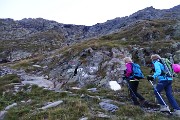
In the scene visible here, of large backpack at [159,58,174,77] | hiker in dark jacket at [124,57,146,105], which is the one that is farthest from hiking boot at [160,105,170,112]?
large backpack at [159,58,174,77]

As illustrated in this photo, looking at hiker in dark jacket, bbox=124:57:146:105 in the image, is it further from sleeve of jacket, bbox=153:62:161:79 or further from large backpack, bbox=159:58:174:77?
large backpack, bbox=159:58:174:77

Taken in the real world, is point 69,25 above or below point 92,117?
above

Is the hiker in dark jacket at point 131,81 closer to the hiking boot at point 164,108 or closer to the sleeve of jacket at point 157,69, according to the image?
the hiking boot at point 164,108

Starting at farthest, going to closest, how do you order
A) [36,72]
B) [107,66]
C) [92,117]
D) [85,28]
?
[85,28], [36,72], [107,66], [92,117]

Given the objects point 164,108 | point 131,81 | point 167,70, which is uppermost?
point 167,70

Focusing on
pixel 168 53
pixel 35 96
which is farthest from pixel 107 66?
pixel 35 96

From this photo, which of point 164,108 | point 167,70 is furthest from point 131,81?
point 164,108

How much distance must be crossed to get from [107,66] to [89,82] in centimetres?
299

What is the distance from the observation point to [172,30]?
40.7m

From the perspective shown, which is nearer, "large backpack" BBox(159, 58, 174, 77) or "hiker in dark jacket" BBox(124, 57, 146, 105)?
"large backpack" BBox(159, 58, 174, 77)

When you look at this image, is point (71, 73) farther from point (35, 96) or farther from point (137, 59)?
point (35, 96)

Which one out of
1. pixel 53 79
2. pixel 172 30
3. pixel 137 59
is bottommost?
pixel 53 79

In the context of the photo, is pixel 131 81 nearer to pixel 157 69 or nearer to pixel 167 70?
pixel 157 69

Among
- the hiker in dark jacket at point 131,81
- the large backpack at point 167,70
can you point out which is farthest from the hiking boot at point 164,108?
the large backpack at point 167,70
